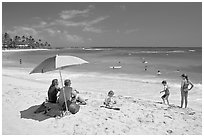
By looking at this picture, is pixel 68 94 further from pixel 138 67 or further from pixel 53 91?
A: pixel 138 67

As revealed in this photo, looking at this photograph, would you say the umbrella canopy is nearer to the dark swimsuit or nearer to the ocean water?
the dark swimsuit

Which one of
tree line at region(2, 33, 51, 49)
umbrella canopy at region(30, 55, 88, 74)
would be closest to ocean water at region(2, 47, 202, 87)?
umbrella canopy at region(30, 55, 88, 74)

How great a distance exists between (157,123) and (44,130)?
3.08 metres

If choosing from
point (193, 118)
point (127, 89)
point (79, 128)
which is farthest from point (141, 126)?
point (127, 89)

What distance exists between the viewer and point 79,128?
→ 5504 millimetres

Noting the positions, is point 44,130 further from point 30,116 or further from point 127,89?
point 127,89

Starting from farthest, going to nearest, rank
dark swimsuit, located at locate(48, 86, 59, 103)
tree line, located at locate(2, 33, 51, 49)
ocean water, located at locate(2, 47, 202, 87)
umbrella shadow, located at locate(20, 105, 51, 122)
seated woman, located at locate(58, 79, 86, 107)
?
tree line, located at locate(2, 33, 51, 49) < ocean water, located at locate(2, 47, 202, 87) < dark swimsuit, located at locate(48, 86, 59, 103) < seated woman, located at locate(58, 79, 86, 107) < umbrella shadow, located at locate(20, 105, 51, 122)

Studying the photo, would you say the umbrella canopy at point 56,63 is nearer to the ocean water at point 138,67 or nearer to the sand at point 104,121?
the sand at point 104,121

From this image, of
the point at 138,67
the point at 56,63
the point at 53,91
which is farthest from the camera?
the point at 138,67

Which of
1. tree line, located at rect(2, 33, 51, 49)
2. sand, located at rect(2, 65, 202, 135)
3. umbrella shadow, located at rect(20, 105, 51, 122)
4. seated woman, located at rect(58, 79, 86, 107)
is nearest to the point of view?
sand, located at rect(2, 65, 202, 135)

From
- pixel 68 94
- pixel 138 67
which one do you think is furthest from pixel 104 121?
pixel 138 67

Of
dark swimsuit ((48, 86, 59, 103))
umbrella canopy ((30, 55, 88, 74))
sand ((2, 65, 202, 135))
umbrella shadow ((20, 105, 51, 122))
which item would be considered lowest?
sand ((2, 65, 202, 135))

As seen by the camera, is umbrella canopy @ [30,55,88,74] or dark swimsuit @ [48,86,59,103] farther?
dark swimsuit @ [48,86,59,103]

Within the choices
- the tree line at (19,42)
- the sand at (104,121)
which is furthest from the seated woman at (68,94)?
the tree line at (19,42)
